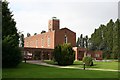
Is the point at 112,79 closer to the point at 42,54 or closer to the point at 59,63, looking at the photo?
the point at 59,63

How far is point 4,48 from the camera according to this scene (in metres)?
28.5

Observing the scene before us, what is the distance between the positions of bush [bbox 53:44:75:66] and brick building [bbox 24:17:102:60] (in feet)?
74.9

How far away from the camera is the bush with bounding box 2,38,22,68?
28498 millimetres

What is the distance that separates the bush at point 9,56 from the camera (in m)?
28.5

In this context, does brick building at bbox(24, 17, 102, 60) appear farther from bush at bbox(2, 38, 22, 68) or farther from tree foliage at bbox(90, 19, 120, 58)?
bush at bbox(2, 38, 22, 68)

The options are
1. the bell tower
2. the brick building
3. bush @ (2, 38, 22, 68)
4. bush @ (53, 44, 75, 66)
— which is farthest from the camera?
the bell tower

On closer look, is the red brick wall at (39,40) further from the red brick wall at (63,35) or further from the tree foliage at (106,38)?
the tree foliage at (106,38)

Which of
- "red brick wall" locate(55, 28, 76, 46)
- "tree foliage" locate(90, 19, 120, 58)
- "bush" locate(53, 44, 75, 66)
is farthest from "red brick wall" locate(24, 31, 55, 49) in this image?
"bush" locate(53, 44, 75, 66)

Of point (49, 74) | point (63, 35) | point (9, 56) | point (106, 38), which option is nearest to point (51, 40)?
point (63, 35)

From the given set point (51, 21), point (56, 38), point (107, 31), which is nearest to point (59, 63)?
point (56, 38)

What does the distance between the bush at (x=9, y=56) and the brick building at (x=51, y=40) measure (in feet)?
114

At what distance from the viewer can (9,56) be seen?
28.8 m

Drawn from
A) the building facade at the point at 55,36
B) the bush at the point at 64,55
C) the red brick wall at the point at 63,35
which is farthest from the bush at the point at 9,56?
the red brick wall at the point at 63,35

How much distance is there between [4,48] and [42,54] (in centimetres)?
3846
